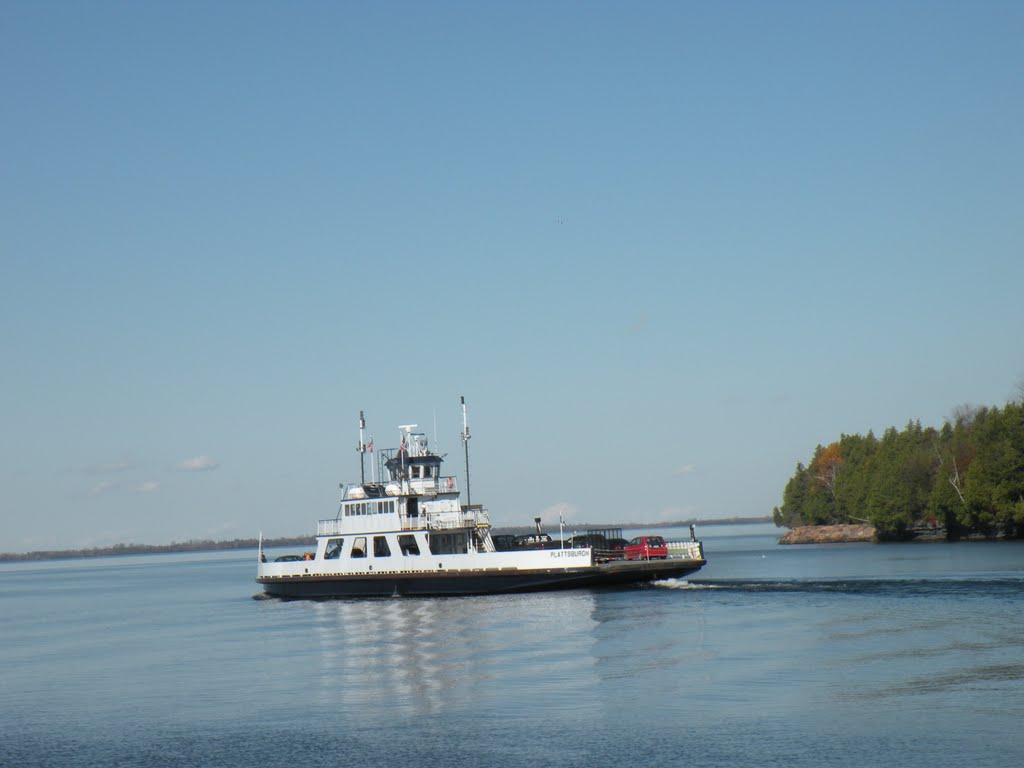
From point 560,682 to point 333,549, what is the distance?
39647mm

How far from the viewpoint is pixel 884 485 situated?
15038 cm

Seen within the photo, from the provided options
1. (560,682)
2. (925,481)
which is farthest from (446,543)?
(925,481)

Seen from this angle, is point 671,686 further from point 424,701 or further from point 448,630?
point 448,630

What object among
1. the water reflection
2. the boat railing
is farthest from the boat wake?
the water reflection

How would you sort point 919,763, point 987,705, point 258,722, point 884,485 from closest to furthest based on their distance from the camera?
point 919,763, point 987,705, point 258,722, point 884,485

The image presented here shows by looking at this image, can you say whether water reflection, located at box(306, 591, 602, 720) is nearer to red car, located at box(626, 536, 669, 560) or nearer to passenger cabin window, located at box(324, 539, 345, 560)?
red car, located at box(626, 536, 669, 560)

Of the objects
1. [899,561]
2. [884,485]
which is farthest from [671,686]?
[884,485]

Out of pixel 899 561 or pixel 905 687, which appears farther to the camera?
pixel 899 561

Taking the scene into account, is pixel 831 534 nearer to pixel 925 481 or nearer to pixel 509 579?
pixel 925 481

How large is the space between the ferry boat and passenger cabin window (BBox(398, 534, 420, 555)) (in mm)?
63

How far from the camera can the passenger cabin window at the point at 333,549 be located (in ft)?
247

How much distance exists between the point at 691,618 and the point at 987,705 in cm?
2343

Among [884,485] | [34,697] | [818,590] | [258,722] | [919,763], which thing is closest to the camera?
[919,763]

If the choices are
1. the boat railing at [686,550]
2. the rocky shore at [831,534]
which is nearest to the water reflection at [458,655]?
the boat railing at [686,550]
